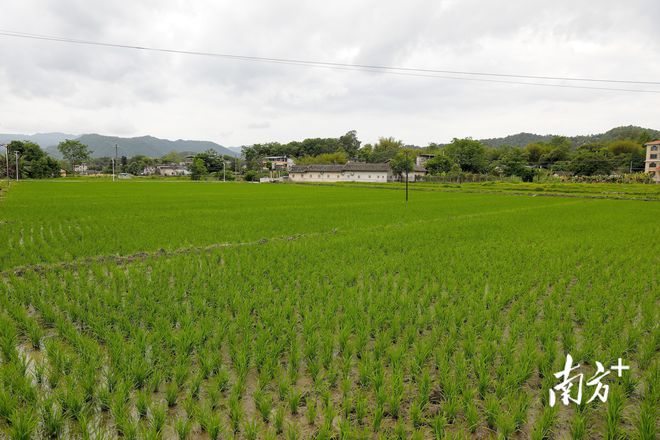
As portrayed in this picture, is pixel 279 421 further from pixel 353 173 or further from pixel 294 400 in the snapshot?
pixel 353 173

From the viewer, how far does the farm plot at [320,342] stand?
293cm

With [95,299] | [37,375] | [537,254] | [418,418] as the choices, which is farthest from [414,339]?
[537,254]

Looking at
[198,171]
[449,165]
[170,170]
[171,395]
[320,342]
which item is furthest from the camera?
[170,170]

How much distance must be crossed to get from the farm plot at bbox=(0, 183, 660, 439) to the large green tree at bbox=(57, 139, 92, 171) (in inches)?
4016

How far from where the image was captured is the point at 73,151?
3708 inches

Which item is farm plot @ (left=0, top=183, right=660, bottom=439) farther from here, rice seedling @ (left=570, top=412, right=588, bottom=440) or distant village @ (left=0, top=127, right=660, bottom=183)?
distant village @ (left=0, top=127, right=660, bottom=183)

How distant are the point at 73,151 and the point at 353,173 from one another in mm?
71202

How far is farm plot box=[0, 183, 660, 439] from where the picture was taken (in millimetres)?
2932

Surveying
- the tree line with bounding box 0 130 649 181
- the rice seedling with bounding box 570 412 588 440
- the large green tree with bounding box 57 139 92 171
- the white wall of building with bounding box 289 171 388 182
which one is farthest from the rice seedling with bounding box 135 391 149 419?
the large green tree with bounding box 57 139 92 171

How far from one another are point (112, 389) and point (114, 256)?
619 centimetres

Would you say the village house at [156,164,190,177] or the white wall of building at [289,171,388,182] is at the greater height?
the village house at [156,164,190,177]

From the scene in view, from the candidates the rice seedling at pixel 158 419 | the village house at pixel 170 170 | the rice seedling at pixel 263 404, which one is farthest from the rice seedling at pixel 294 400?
the village house at pixel 170 170

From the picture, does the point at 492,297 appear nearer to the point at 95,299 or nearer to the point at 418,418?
the point at 418,418

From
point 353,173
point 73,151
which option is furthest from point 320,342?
point 73,151
